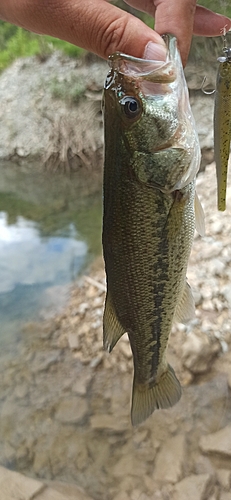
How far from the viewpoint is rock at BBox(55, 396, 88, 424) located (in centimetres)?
255

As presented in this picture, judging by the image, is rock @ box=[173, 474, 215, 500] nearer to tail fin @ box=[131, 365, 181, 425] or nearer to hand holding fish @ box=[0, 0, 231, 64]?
tail fin @ box=[131, 365, 181, 425]

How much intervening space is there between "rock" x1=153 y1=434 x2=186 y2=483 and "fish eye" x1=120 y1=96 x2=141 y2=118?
1.87 metres

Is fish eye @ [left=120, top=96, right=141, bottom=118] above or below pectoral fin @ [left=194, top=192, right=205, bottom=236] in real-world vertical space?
above

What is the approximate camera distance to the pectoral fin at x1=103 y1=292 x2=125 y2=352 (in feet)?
4.51

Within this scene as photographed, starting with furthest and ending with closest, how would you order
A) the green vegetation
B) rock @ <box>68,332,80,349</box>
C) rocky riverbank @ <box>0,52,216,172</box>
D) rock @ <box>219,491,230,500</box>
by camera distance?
1. the green vegetation
2. rocky riverbank @ <box>0,52,216,172</box>
3. rock @ <box>68,332,80,349</box>
4. rock @ <box>219,491,230,500</box>

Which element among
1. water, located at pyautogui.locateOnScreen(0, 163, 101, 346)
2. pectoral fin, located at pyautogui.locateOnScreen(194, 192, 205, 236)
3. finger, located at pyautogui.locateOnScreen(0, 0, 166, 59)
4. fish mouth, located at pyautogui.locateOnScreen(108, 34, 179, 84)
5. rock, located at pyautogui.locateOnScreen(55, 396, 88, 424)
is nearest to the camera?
fish mouth, located at pyautogui.locateOnScreen(108, 34, 179, 84)

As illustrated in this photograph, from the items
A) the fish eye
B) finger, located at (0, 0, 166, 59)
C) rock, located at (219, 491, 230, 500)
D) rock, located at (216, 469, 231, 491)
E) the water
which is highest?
finger, located at (0, 0, 166, 59)

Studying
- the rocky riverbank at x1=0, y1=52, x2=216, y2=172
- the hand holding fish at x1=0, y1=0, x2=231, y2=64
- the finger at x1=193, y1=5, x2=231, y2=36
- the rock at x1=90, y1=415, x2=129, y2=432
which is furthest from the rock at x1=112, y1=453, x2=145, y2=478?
the rocky riverbank at x1=0, y1=52, x2=216, y2=172

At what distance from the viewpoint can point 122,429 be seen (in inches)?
95.0

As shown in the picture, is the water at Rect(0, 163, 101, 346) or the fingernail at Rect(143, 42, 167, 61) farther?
the water at Rect(0, 163, 101, 346)

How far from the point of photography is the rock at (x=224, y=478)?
2.05 m

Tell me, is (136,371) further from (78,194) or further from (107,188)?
(78,194)

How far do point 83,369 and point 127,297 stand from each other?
1.71 meters

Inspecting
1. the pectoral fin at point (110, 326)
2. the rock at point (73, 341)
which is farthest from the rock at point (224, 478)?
the rock at point (73, 341)
